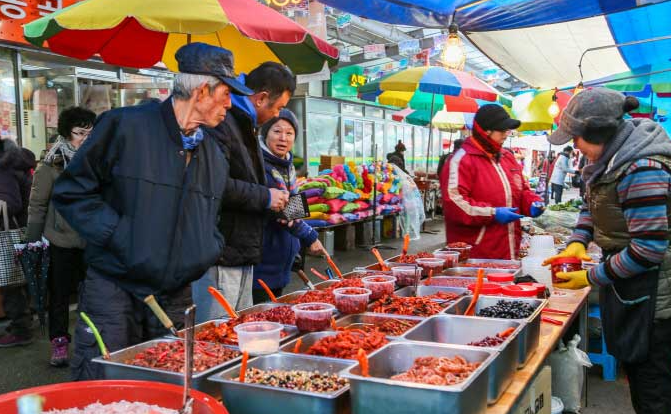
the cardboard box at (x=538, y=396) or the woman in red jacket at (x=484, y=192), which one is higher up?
the woman in red jacket at (x=484, y=192)

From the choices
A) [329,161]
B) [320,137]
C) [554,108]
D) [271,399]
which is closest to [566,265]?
[271,399]

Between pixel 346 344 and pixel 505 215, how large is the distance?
7.58 ft

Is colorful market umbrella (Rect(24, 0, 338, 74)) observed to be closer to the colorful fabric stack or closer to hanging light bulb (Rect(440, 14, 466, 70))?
hanging light bulb (Rect(440, 14, 466, 70))

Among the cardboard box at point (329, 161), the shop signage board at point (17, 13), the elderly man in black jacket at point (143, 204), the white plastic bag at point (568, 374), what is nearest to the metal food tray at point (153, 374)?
the elderly man in black jacket at point (143, 204)

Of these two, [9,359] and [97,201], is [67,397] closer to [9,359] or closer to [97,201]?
[97,201]

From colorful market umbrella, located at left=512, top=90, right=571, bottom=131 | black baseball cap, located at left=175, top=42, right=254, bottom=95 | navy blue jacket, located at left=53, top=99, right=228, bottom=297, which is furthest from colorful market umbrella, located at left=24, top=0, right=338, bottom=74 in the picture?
colorful market umbrella, located at left=512, top=90, right=571, bottom=131

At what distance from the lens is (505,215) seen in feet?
12.8

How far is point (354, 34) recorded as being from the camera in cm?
1477

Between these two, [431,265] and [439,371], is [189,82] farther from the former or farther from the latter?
[431,265]

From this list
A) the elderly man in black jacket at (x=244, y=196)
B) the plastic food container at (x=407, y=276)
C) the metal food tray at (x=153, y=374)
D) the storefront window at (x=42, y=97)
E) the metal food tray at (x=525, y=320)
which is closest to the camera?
the metal food tray at (x=153, y=374)

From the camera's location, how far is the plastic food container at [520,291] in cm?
272

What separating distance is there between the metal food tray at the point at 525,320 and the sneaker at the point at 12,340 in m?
4.20

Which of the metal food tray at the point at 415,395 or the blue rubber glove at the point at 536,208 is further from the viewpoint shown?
the blue rubber glove at the point at 536,208

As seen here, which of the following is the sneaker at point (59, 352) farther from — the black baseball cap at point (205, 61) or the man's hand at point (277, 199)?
the black baseball cap at point (205, 61)
